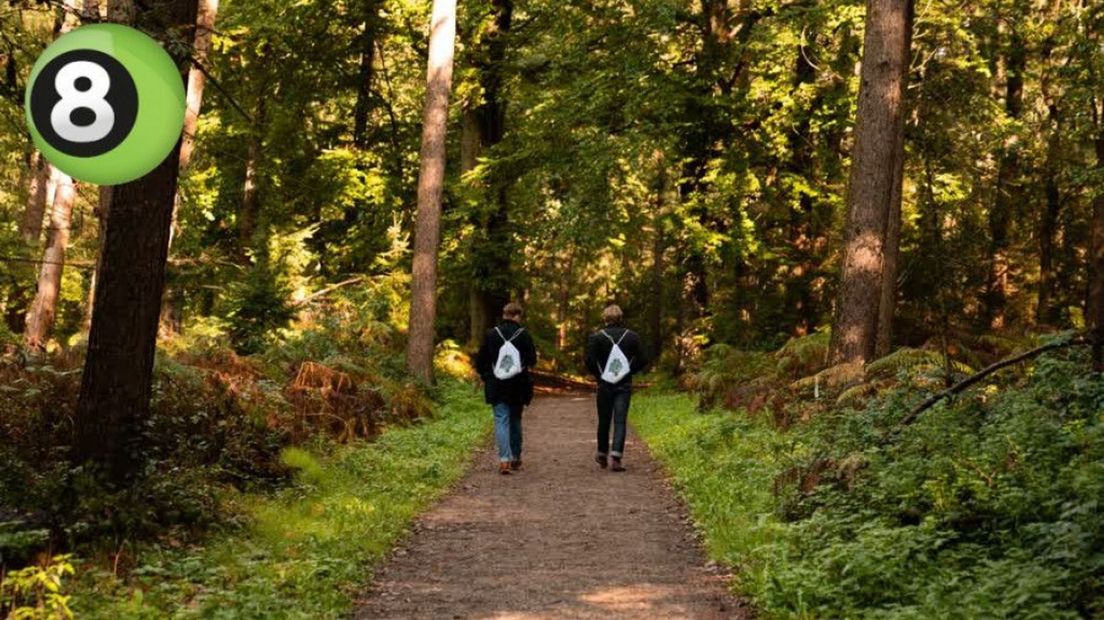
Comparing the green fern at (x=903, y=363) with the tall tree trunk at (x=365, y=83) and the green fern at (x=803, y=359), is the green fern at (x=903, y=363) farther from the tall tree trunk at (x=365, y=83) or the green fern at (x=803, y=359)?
the tall tree trunk at (x=365, y=83)

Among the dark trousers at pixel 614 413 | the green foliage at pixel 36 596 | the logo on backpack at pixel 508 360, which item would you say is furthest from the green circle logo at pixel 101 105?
the dark trousers at pixel 614 413

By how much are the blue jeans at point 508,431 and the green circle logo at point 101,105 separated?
25.7ft

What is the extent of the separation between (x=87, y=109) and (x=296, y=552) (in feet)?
12.9

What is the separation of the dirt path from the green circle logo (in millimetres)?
3287

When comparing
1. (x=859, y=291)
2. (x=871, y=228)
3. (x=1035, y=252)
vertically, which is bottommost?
(x=859, y=291)

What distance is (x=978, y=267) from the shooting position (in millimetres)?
25297

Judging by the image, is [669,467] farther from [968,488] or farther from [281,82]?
[281,82]

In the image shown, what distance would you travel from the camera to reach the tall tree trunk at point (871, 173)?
12992 millimetres

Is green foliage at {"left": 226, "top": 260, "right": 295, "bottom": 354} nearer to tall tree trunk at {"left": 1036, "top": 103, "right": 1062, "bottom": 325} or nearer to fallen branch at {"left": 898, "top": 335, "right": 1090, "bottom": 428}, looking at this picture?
fallen branch at {"left": 898, "top": 335, "right": 1090, "bottom": 428}

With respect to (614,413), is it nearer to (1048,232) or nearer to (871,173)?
(871,173)

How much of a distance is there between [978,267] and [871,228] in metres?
13.8

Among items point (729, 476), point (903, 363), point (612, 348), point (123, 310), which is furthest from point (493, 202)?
point (123, 310)

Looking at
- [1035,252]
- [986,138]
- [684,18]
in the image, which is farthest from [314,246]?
[1035,252]

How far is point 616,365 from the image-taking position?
12.8m
